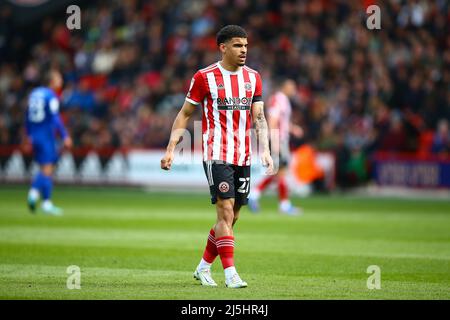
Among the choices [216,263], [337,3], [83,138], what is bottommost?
[216,263]

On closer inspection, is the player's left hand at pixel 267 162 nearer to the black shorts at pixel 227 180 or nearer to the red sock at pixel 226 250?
the black shorts at pixel 227 180

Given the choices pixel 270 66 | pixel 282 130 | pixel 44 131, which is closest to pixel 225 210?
pixel 44 131

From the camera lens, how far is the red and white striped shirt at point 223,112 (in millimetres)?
8977

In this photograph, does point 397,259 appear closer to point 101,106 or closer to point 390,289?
point 390,289

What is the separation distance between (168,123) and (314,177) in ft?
17.6

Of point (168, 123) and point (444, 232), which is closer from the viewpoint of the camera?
point (444, 232)

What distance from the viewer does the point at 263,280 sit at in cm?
930

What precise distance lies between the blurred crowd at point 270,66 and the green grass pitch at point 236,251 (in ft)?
14.3

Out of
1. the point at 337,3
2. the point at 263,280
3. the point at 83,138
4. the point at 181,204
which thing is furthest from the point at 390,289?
the point at 83,138

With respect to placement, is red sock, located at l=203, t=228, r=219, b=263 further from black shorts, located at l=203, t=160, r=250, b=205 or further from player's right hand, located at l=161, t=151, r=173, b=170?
player's right hand, located at l=161, t=151, r=173, b=170

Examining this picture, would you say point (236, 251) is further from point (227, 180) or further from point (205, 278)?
point (227, 180)

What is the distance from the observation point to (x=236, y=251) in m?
12.2

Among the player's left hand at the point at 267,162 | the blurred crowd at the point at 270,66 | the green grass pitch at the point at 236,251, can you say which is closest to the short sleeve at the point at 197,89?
the player's left hand at the point at 267,162

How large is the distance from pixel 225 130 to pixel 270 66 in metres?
18.8
